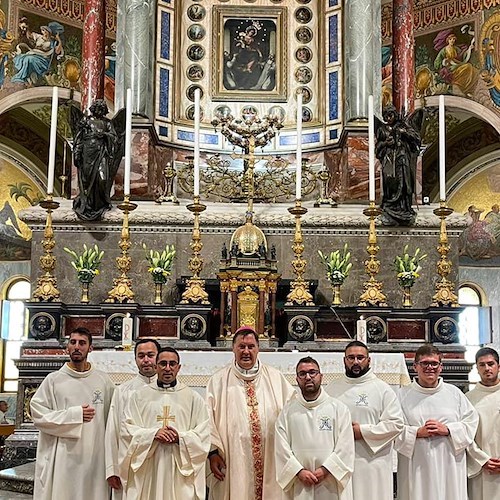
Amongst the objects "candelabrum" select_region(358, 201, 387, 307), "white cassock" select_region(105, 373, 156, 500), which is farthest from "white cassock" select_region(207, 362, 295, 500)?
"candelabrum" select_region(358, 201, 387, 307)

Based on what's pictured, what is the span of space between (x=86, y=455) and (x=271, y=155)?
289 inches

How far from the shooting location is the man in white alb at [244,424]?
19.3 feet

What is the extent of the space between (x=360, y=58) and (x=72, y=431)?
291 inches

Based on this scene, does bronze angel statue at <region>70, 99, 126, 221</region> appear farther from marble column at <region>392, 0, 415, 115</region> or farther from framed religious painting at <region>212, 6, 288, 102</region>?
marble column at <region>392, 0, 415, 115</region>

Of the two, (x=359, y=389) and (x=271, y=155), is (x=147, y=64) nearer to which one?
(x=271, y=155)

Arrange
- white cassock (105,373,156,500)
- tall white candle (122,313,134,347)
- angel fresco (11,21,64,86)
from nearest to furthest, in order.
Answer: white cassock (105,373,156,500)
tall white candle (122,313,134,347)
angel fresco (11,21,64,86)

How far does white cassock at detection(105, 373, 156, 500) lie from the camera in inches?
227

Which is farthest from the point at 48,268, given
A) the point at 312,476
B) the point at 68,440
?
the point at 312,476

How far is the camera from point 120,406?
584cm

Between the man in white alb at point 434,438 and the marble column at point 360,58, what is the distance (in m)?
A: 6.18

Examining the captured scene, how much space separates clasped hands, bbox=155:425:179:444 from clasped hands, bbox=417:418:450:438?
5.26 feet

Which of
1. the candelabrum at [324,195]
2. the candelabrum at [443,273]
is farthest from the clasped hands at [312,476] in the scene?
the candelabrum at [324,195]

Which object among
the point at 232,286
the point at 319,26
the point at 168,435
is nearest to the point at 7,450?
the point at 232,286

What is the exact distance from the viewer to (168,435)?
556 centimetres
